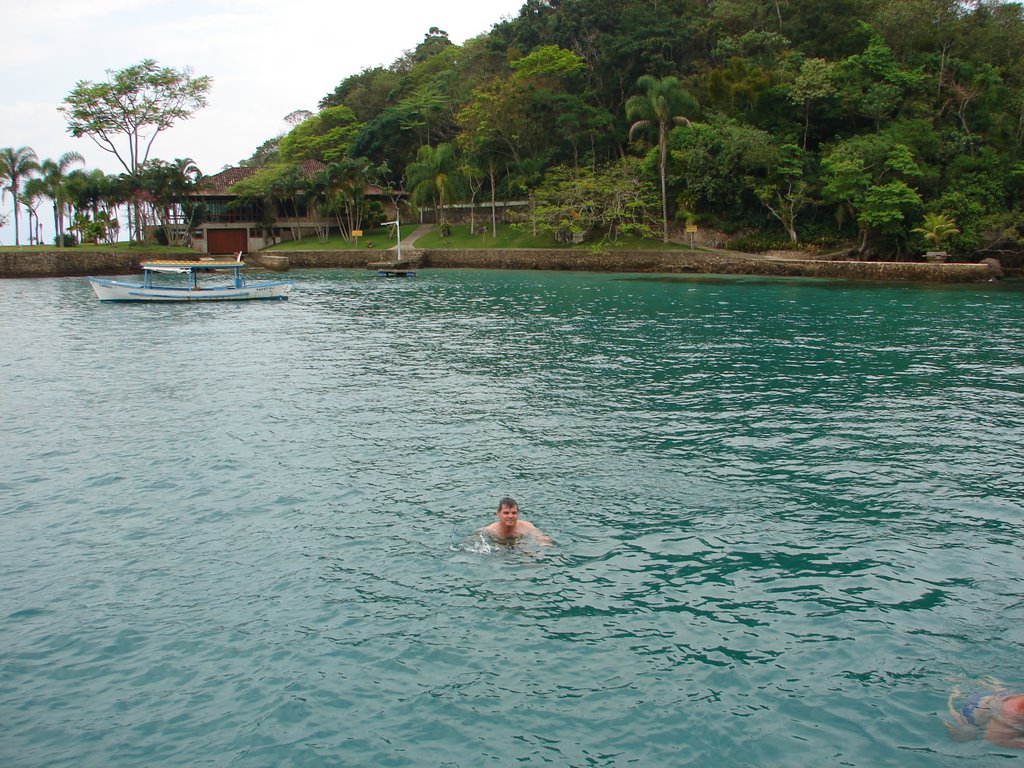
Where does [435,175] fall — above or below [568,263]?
above

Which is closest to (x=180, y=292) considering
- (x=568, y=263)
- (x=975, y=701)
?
(x=568, y=263)

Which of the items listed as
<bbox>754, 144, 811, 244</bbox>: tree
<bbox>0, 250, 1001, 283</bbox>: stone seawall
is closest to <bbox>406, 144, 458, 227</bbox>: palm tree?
<bbox>0, 250, 1001, 283</bbox>: stone seawall

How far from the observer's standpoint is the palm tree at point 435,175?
259ft

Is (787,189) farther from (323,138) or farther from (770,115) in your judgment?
(323,138)

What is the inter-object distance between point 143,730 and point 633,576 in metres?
5.87

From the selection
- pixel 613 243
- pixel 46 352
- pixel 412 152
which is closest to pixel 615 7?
pixel 613 243

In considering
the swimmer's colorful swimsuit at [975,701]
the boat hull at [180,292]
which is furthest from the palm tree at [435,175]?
the swimmer's colorful swimsuit at [975,701]

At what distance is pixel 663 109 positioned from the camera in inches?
2463

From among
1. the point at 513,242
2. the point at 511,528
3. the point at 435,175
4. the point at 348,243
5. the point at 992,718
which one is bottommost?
the point at 992,718

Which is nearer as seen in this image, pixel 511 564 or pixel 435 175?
pixel 511 564

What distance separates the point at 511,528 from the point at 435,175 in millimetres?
72992

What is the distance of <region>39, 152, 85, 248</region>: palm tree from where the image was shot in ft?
252

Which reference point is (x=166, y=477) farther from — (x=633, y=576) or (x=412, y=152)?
(x=412, y=152)

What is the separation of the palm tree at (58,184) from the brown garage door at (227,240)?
48.7 ft
